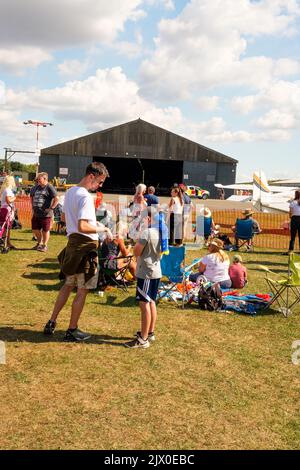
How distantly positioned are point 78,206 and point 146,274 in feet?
3.63

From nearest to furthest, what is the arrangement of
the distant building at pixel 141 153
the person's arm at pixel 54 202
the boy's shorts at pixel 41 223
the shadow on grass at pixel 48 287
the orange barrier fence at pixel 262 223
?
1. the shadow on grass at pixel 48 287
2. the person's arm at pixel 54 202
3. the boy's shorts at pixel 41 223
4. the orange barrier fence at pixel 262 223
5. the distant building at pixel 141 153

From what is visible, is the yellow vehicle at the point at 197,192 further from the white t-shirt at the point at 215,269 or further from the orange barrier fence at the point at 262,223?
the white t-shirt at the point at 215,269

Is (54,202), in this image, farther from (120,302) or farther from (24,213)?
(24,213)

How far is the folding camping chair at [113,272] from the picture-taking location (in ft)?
24.0

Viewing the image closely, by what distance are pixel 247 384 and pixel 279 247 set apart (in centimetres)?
1131

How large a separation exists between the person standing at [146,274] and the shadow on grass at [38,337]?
27 centimetres

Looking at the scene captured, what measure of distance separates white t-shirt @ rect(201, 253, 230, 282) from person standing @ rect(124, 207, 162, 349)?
7.70ft

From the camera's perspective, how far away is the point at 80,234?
15.6 ft

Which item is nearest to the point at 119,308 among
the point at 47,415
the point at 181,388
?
the point at 181,388

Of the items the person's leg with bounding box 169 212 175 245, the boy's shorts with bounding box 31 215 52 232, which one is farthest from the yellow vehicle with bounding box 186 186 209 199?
the boy's shorts with bounding box 31 215 52 232

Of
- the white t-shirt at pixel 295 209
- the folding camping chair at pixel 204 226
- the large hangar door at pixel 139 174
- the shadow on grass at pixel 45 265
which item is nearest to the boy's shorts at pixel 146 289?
the shadow on grass at pixel 45 265

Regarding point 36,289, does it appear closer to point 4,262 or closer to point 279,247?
point 4,262

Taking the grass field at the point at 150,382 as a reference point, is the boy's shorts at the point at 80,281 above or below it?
above

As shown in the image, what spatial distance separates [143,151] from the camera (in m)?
43.0
